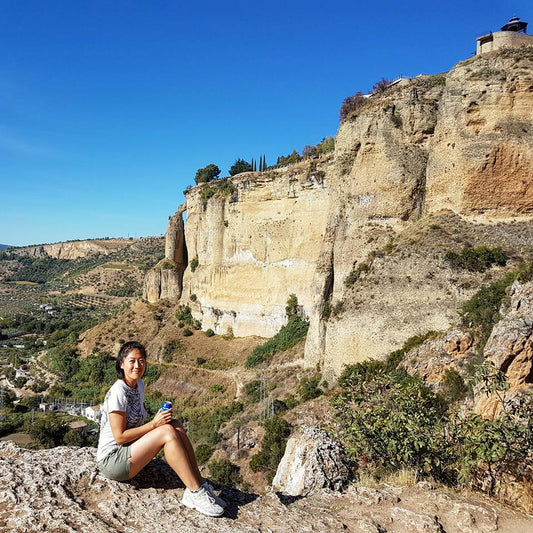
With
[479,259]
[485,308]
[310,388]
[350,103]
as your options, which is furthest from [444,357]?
[350,103]

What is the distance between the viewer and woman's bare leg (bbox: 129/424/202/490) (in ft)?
12.5

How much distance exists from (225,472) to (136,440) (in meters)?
14.1

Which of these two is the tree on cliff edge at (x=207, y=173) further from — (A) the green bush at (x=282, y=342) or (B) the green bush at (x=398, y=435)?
(B) the green bush at (x=398, y=435)

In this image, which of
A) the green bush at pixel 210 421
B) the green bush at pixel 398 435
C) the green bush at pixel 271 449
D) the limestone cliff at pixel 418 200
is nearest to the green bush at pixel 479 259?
the limestone cliff at pixel 418 200

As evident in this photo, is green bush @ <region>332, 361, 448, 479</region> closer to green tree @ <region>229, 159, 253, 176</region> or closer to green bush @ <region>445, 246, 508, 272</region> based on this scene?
green bush @ <region>445, 246, 508, 272</region>

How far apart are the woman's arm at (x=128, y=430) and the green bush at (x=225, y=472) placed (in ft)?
45.0

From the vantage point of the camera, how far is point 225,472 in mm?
16516

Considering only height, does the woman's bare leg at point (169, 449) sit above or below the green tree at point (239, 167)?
below

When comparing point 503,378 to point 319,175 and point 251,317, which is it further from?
point 251,317

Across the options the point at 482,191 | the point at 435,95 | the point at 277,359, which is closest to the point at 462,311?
the point at 482,191

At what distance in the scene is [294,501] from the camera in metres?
4.89

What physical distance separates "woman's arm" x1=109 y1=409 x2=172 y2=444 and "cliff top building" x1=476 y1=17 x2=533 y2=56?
2110 cm

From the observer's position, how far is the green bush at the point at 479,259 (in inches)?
602

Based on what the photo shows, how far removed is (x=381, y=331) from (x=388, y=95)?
38.9ft
